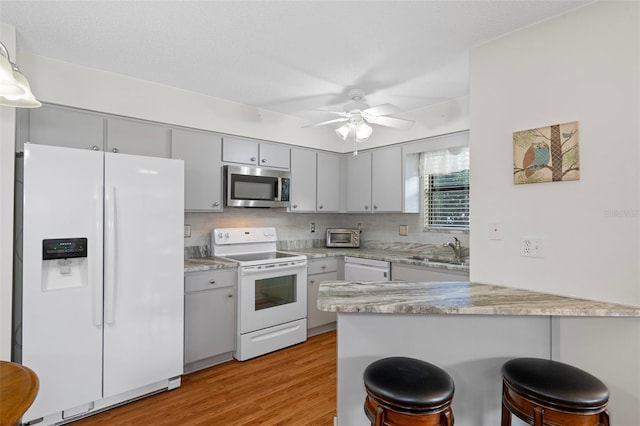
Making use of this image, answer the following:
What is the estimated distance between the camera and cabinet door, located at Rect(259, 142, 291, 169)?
3.70 meters

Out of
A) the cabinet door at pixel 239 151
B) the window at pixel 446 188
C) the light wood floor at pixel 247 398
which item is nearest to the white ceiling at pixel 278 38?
the cabinet door at pixel 239 151

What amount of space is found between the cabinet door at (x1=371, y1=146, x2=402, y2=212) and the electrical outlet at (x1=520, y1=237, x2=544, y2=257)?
72.0 inches

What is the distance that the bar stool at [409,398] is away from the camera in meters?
1.28

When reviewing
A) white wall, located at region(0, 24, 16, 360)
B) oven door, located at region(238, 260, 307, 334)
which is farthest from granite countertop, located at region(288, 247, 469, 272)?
white wall, located at region(0, 24, 16, 360)

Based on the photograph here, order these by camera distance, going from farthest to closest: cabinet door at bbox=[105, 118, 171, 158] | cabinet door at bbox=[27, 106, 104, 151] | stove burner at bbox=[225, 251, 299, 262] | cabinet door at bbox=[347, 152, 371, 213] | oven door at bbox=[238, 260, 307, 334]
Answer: cabinet door at bbox=[347, 152, 371, 213], stove burner at bbox=[225, 251, 299, 262], oven door at bbox=[238, 260, 307, 334], cabinet door at bbox=[105, 118, 171, 158], cabinet door at bbox=[27, 106, 104, 151]

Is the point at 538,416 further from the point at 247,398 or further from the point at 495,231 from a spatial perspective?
the point at 247,398

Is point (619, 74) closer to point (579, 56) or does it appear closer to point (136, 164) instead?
point (579, 56)

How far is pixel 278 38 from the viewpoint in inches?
85.5

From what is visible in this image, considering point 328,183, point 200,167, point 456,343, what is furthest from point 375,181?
point 456,343

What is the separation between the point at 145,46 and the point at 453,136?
280cm

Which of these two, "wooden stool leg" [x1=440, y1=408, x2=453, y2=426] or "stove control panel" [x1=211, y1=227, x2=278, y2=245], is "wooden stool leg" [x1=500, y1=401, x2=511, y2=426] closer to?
"wooden stool leg" [x1=440, y1=408, x2=453, y2=426]

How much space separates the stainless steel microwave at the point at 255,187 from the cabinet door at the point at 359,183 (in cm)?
90

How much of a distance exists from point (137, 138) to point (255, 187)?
1195mm

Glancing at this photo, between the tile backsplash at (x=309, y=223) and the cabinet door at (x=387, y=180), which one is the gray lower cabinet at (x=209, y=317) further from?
the cabinet door at (x=387, y=180)
